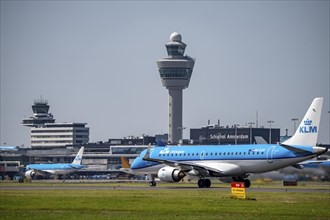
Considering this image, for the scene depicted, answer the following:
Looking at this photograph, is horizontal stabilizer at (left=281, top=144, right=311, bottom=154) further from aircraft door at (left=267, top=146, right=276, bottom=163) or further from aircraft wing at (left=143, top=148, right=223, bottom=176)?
aircraft wing at (left=143, top=148, right=223, bottom=176)

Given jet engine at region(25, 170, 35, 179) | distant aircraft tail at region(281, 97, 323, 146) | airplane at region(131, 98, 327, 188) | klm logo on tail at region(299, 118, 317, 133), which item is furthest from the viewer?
jet engine at region(25, 170, 35, 179)

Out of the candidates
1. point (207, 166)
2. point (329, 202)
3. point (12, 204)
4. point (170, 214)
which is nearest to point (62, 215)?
point (170, 214)

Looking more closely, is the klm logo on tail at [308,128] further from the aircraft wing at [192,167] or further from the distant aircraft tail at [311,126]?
the aircraft wing at [192,167]

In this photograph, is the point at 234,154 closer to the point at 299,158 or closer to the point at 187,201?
the point at 299,158

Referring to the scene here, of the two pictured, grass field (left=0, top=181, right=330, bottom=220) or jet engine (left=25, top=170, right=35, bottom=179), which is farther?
jet engine (left=25, top=170, right=35, bottom=179)

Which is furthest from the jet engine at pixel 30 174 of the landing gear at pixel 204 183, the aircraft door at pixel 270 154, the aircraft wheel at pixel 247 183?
the aircraft door at pixel 270 154

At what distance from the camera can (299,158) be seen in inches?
2977

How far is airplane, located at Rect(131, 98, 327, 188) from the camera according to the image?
246 feet

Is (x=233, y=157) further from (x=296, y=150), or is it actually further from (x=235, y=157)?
(x=296, y=150)

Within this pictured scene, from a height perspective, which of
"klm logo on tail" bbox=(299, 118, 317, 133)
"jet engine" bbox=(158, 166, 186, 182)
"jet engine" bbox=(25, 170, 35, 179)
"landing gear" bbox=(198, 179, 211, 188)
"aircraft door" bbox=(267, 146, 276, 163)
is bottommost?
"jet engine" bbox=(25, 170, 35, 179)

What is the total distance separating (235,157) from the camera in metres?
82.8

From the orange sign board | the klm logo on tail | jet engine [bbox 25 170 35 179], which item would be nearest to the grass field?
the orange sign board

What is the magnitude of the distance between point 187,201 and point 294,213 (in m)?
12.1

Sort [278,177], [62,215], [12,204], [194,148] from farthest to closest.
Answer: [194,148], [278,177], [12,204], [62,215]
